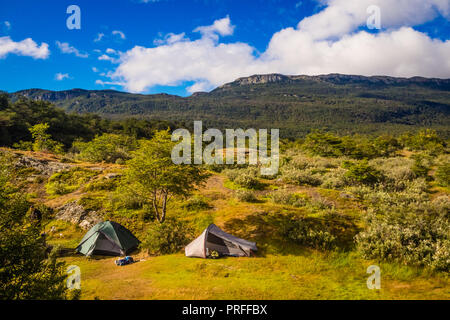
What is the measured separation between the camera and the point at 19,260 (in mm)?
6934

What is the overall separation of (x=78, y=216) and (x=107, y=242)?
6.17 meters

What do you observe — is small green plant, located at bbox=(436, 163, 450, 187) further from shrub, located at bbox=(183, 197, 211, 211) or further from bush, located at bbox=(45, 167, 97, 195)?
bush, located at bbox=(45, 167, 97, 195)

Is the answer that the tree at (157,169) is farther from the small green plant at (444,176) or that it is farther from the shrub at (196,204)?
the small green plant at (444,176)

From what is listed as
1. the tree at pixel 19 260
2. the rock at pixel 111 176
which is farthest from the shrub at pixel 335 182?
the tree at pixel 19 260

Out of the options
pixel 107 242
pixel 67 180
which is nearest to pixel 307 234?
pixel 107 242

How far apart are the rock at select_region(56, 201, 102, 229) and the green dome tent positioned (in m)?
3.46

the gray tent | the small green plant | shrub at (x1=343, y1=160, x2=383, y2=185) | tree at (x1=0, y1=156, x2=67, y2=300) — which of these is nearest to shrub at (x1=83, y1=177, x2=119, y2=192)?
the gray tent

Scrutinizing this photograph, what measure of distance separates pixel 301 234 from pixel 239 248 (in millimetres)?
4261

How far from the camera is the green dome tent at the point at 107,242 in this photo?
14.8 metres

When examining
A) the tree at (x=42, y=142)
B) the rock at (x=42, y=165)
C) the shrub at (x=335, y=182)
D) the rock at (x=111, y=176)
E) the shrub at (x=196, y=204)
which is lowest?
the shrub at (x=196, y=204)

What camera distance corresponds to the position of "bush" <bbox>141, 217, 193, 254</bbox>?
14.6m

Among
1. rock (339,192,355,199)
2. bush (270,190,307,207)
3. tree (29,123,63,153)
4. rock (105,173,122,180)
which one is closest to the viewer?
bush (270,190,307,207)

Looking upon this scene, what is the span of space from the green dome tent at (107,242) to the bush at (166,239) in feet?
4.15
